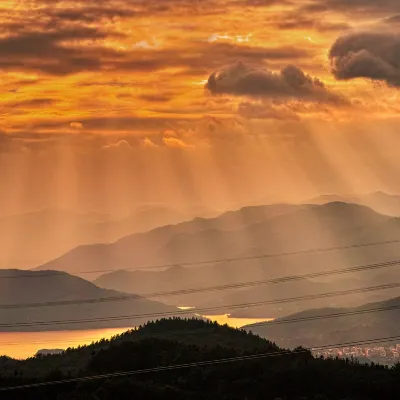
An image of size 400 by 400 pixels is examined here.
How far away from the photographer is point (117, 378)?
19025 cm

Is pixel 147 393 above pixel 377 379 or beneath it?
above

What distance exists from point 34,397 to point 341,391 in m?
69.4

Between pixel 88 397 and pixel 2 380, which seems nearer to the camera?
pixel 88 397

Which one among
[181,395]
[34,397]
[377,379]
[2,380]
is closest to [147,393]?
[181,395]

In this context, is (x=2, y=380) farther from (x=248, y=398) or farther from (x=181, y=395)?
(x=248, y=398)

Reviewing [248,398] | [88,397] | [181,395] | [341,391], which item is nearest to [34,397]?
[88,397]

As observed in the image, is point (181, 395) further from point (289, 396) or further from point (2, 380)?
point (2, 380)

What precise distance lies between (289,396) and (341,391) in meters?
12.9

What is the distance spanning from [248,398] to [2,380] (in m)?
54.8

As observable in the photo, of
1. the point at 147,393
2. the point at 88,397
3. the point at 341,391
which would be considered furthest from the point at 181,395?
the point at 341,391

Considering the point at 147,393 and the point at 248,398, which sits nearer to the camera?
the point at 147,393

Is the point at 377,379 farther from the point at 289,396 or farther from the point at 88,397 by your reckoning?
the point at 88,397

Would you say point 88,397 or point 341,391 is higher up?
point 88,397

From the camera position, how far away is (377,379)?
197 m
